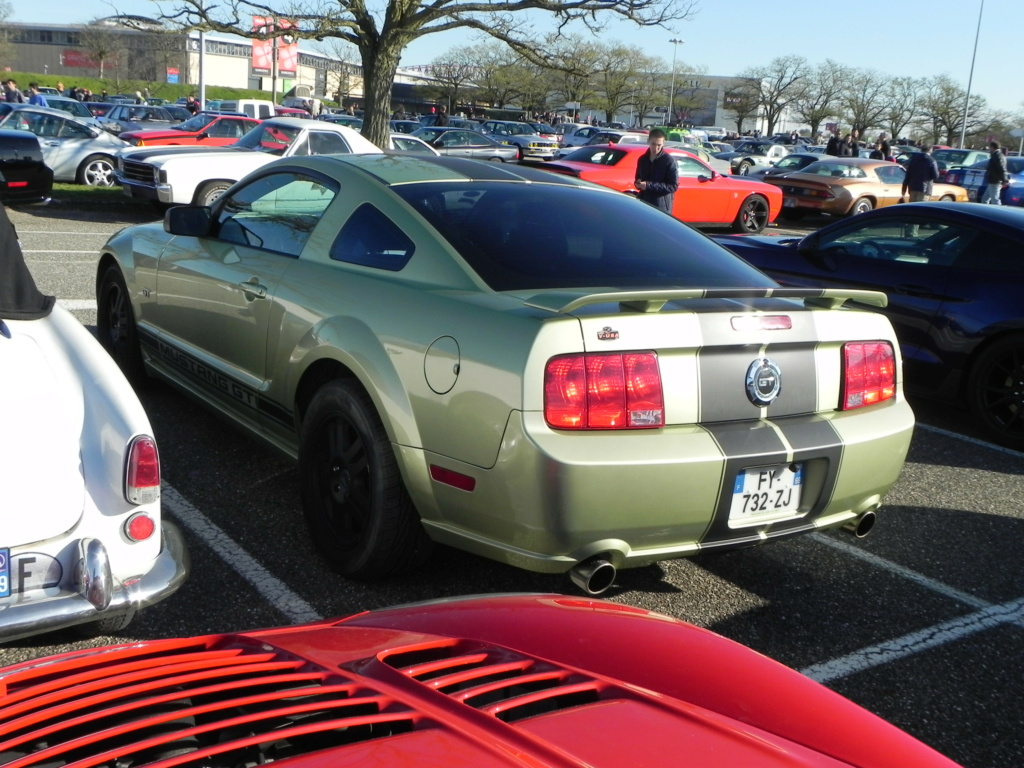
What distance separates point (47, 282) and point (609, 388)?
751 cm

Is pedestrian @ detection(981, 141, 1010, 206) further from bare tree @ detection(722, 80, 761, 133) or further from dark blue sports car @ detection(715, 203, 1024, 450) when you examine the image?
bare tree @ detection(722, 80, 761, 133)

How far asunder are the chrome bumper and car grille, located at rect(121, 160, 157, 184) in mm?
12160

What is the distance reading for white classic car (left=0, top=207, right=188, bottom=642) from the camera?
2.64m

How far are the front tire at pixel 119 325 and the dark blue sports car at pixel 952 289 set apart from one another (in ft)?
14.2

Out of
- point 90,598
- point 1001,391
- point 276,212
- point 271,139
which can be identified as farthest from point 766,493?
point 271,139

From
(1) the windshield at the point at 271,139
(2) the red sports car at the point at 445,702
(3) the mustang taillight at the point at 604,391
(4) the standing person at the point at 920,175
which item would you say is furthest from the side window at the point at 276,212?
(4) the standing person at the point at 920,175

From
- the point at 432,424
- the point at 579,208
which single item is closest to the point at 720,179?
the point at 579,208

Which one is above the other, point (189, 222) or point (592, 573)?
point (189, 222)

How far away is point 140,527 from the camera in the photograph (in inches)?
113

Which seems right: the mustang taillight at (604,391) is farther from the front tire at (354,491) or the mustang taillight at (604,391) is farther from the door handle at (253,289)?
the door handle at (253,289)

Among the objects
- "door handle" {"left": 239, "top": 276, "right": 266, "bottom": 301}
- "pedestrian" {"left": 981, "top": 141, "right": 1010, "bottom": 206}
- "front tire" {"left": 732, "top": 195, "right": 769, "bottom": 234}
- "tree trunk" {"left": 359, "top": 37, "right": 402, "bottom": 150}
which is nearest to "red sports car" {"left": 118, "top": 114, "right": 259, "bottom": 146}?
"tree trunk" {"left": 359, "top": 37, "right": 402, "bottom": 150}

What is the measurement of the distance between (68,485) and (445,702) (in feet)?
5.59

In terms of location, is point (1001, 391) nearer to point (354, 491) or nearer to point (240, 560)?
point (354, 491)

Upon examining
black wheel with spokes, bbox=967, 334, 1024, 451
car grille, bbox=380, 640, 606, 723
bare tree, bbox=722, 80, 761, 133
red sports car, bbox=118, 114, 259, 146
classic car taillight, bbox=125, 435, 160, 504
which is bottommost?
black wheel with spokes, bbox=967, 334, 1024, 451
